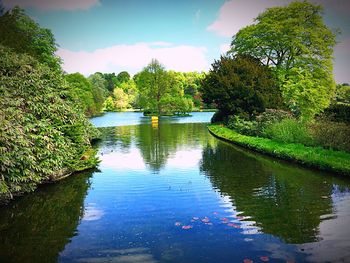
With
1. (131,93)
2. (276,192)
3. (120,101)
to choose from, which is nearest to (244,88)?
(276,192)

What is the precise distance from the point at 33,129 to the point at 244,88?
77.5 feet

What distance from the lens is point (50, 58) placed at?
37.2 m

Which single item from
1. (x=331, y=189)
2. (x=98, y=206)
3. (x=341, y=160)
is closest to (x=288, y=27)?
(x=341, y=160)

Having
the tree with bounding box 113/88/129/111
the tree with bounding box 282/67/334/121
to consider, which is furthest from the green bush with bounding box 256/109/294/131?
the tree with bounding box 113/88/129/111

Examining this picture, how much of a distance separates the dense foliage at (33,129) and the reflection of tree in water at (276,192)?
7389 mm

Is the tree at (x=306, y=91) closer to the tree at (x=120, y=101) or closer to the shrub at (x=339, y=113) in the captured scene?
the shrub at (x=339, y=113)

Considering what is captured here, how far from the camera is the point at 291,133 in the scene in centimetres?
2202

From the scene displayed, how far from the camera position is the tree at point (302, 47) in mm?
34812

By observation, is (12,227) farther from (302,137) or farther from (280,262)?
(302,137)

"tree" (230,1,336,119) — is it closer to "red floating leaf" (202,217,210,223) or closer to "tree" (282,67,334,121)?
"tree" (282,67,334,121)

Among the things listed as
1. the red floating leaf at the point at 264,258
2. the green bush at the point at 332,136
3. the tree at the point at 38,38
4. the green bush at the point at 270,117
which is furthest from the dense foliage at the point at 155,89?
the red floating leaf at the point at 264,258

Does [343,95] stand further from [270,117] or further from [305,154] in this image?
[305,154]

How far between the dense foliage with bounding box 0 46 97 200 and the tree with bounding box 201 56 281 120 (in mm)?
19181

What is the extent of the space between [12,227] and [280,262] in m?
7.93
